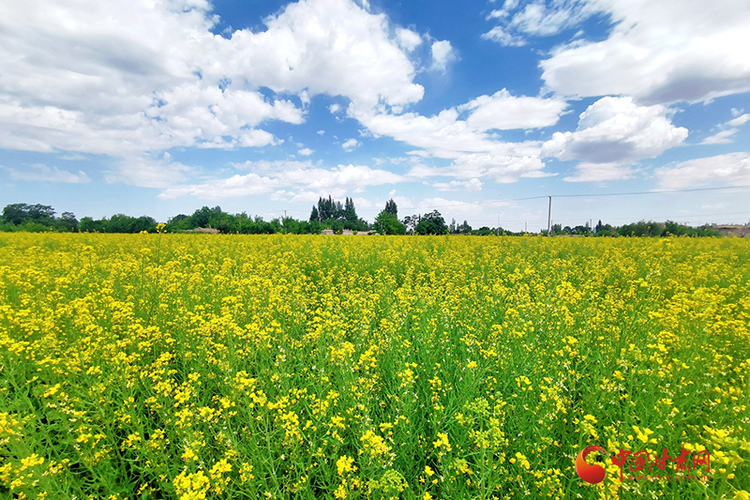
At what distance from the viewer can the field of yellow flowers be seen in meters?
1.94

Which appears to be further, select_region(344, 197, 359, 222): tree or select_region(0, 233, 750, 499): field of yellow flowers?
select_region(344, 197, 359, 222): tree

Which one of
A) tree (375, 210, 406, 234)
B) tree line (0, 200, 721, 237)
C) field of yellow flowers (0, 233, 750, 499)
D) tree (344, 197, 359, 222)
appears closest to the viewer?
field of yellow flowers (0, 233, 750, 499)

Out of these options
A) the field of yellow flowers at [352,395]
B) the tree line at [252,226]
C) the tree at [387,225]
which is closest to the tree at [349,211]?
the tree line at [252,226]

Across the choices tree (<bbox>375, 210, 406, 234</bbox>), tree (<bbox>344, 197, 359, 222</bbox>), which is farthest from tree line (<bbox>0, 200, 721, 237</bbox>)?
tree (<bbox>344, 197, 359, 222</bbox>)

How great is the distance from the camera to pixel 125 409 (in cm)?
258

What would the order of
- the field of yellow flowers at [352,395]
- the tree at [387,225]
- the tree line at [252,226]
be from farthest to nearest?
the tree at [387,225]
the tree line at [252,226]
the field of yellow flowers at [352,395]

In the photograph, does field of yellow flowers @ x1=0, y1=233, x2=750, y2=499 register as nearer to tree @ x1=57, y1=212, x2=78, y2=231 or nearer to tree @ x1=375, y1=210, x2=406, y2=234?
tree @ x1=57, y1=212, x2=78, y2=231

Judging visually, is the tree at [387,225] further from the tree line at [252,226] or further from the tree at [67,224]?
the tree at [67,224]

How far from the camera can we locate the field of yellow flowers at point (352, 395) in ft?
6.37

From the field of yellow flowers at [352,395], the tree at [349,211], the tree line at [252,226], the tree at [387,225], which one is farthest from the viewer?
the tree at [349,211]

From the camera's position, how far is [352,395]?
246 cm

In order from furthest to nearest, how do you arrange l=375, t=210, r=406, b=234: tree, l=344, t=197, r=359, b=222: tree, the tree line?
l=344, t=197, r=359, b=222: tree
l=375, t=210, r=406, b=234: tree
the tree line

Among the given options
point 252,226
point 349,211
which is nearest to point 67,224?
point 252,226

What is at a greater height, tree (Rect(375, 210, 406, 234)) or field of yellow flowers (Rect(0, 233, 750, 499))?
tree (Rect(375, 210, 406, 234))
